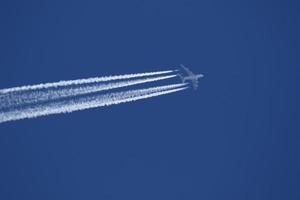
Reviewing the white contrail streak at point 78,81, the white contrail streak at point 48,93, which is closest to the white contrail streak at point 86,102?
the white contrail streak at point 48,93

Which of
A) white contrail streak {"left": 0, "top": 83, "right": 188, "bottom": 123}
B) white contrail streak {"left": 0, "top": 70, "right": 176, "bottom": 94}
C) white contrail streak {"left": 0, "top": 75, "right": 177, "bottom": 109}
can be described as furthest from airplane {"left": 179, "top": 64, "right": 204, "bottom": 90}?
white contrail streak {"left": 0, "top": 75, "right": 177, "bottom": 109}

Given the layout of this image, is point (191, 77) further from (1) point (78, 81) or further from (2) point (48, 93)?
(2) point (48, 93)

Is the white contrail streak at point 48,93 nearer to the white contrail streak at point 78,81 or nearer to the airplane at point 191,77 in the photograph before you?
the white contrail streak at point 78,81

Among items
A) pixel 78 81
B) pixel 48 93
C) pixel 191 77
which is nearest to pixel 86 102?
pixel 78 81

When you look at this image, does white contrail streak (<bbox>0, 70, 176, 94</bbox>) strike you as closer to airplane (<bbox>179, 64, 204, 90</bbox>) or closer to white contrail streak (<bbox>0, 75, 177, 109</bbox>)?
white contrail streak (<bbox>0, 75, 177, 109</bbox>)

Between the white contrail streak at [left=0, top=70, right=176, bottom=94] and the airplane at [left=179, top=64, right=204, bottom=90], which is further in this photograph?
the airplane at [left=179, top=64, right=204, bottom=90]

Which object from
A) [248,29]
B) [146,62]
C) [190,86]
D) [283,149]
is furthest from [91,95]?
[283,149]

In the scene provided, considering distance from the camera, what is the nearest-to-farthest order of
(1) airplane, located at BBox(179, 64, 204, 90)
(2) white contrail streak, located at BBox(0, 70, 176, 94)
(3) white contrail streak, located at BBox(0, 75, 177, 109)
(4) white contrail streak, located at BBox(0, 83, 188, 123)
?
1. (3) white contrail streak, located at BBox(0, 75, 177, 109)
2. (4) white contrail streak, located at BBox(0, 83, 188, 123)
3. (2) white contrail streak, located at BBox(0, 70, 176, 94)
4. (1) airplane, located at BBox(179, 64, 204, 90)

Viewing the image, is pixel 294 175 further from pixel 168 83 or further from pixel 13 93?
pixel 13 93
